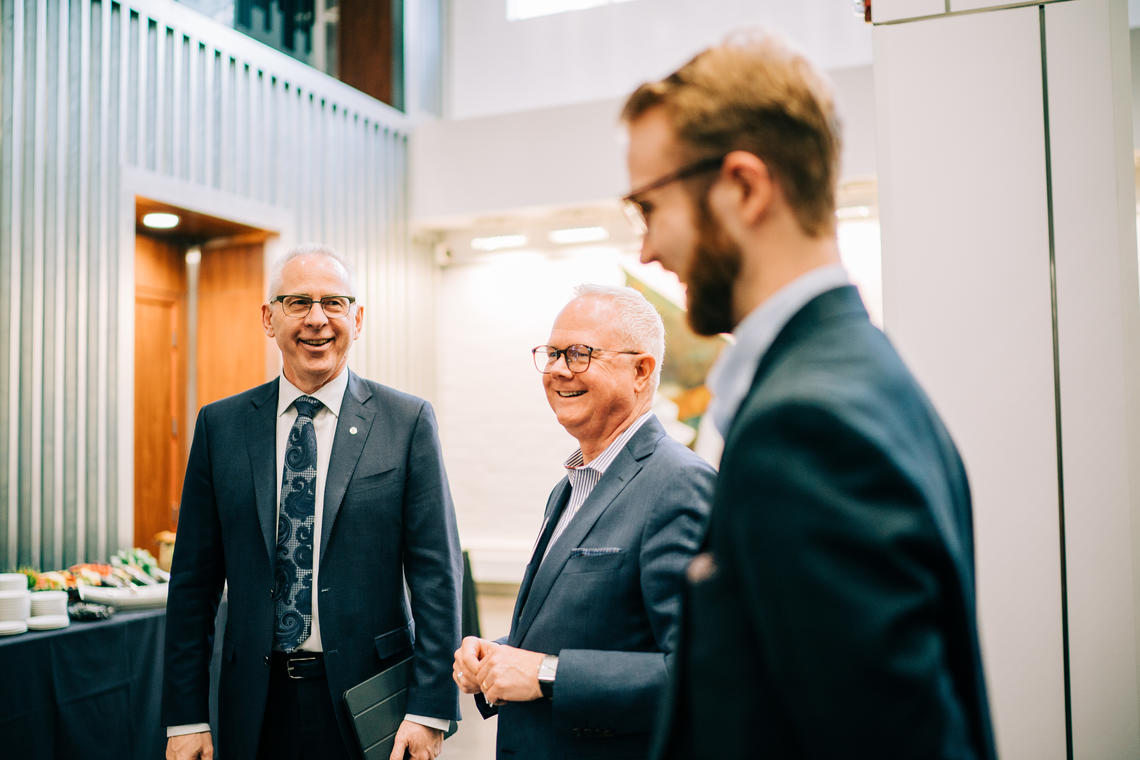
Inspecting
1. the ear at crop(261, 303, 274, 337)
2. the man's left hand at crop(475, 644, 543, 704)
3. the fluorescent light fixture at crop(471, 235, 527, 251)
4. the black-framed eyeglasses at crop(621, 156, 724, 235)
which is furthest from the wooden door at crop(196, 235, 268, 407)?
the black-framed eyeglasses at crop(621, 156, 724, 235)

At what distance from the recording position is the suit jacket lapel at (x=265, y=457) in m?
2.01

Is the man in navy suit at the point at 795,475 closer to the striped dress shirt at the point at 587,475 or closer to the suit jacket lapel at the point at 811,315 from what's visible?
the suit jacket lapel at the point at 811,315

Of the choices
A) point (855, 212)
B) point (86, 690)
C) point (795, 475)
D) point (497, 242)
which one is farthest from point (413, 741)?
point (497, 242)

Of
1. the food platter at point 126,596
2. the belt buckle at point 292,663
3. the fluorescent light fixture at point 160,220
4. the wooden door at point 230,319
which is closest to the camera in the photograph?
the belt buckle at point 292,663

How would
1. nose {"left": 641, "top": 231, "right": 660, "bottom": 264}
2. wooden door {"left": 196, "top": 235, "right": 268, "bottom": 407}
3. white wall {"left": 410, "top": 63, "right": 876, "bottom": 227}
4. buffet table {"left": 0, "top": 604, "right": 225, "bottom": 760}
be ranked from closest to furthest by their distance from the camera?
1. nose {"left": 641, "top": 231, "right": 660, "bottom": 264}
2. buffet table {"left": 0, "top": 604, "right": 225, "bottom": 760}
3. wooden door {"left": 196, "top": 235, "right": 268, "bottom": 407}
4. white wall {"left": 410, "top": 63, "right": 876, "bottom": 227}

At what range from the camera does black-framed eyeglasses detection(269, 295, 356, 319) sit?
2.14 metres

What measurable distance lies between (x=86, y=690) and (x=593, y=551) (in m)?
2.65

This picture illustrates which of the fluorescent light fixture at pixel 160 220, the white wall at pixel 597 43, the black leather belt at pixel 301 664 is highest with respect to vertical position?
the white wall at pixel 597 43

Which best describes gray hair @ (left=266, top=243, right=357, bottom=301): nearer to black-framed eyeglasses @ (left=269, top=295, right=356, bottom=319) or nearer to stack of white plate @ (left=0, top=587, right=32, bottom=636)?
black-framed eyeglasses @ (left=269, top=295, right=356, bottom=319)

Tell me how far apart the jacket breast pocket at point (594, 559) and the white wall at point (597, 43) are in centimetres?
579

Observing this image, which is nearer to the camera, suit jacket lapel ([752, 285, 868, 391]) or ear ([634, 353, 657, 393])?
suit jacket lapel ([752, 285, 868, 391])

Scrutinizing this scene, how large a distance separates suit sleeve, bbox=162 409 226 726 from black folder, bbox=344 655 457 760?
1.44ft

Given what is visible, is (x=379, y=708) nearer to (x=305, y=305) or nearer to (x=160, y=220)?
(x=305, y=305)

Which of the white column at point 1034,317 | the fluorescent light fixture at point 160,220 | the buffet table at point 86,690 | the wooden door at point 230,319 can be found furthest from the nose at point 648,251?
the wooden door at point 230,319
